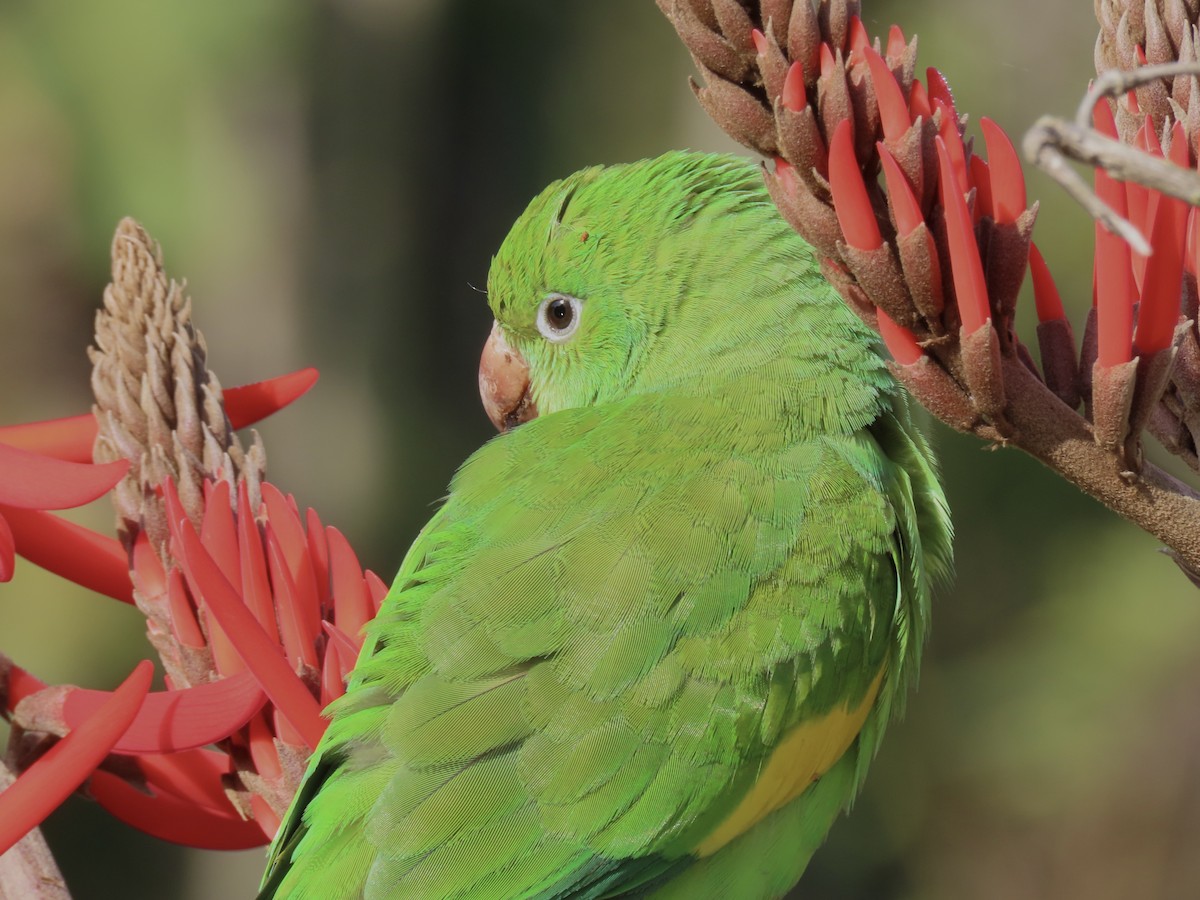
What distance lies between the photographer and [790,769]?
1.53 m

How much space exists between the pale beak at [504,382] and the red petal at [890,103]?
1140 millimetres

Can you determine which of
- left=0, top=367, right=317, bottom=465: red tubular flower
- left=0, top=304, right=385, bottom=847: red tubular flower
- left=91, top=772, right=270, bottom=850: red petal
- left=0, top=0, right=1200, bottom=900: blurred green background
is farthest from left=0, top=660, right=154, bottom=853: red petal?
left=0, top=0, right=1200, bottom=900: blurred green background

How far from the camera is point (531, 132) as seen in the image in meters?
7.02

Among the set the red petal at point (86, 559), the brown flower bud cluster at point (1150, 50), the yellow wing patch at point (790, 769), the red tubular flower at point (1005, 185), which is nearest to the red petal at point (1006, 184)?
the red tubular flower at point (1005, 185)

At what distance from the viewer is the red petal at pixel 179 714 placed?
1144 millimetres

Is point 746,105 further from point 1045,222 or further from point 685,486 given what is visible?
point 1045,222

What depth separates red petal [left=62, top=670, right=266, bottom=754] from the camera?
114 cm

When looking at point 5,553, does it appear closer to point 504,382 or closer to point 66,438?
point 66,438

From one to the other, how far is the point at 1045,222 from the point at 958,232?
16.8 feet

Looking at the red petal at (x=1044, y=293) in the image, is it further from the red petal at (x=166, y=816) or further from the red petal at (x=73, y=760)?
the red petal at (x=166, y=816)

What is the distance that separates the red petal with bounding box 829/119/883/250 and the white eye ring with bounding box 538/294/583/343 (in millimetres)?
979

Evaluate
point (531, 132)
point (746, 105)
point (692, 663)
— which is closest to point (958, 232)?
point (746, 105)

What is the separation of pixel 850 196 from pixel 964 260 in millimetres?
99

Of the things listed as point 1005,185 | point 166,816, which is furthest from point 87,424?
point 1005,185
